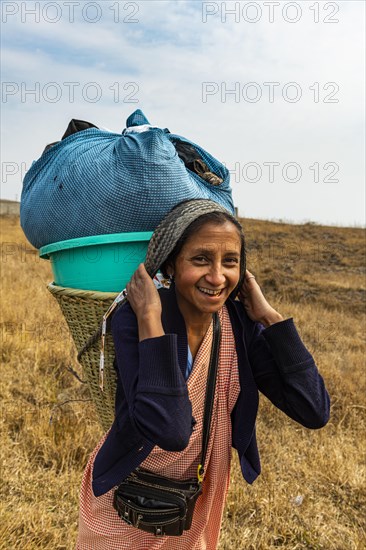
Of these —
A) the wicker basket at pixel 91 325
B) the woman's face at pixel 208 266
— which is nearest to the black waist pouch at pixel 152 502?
the wicker basket at pixel 91 325

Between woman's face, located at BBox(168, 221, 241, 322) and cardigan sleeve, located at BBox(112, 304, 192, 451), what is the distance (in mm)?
161

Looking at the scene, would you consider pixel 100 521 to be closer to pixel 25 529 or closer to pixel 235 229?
pixel 25 529

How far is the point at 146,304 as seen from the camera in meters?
1.41

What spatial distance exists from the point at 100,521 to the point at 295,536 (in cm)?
136

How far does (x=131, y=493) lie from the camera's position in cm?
159

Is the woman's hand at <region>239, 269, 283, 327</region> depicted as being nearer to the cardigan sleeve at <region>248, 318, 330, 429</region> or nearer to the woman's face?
the cardigan sleeve at <region>248, 318, 330, 429</region>

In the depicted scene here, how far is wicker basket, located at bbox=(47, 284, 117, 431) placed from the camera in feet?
5.11

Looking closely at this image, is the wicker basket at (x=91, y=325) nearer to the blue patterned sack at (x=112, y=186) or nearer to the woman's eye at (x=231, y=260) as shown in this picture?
the blue patterned sack at (x=112, y=186)

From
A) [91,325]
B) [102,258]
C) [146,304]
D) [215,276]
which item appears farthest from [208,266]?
[91,325]

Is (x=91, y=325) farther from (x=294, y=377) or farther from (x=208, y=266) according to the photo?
(x=294, y=377)

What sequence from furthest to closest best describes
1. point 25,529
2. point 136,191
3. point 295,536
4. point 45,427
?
point 45,427 < point 295,536 < point 25,529 < point 136,191

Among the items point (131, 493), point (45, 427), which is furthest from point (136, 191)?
point (45, 427)

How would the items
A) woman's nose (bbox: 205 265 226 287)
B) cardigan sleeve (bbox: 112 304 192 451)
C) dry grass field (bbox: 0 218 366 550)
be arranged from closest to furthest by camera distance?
cardigan sleeve (bbox: 112 304 192 451)
woman's nose (bbox: 205 265 226 287)
dry grass field (bbox: 0 218 366 550)

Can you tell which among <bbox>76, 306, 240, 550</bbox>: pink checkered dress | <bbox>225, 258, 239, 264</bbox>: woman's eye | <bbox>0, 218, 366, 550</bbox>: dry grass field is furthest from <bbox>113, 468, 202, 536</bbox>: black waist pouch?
<bbox>0, 218, 366, 550</bbox>: dry grass field
